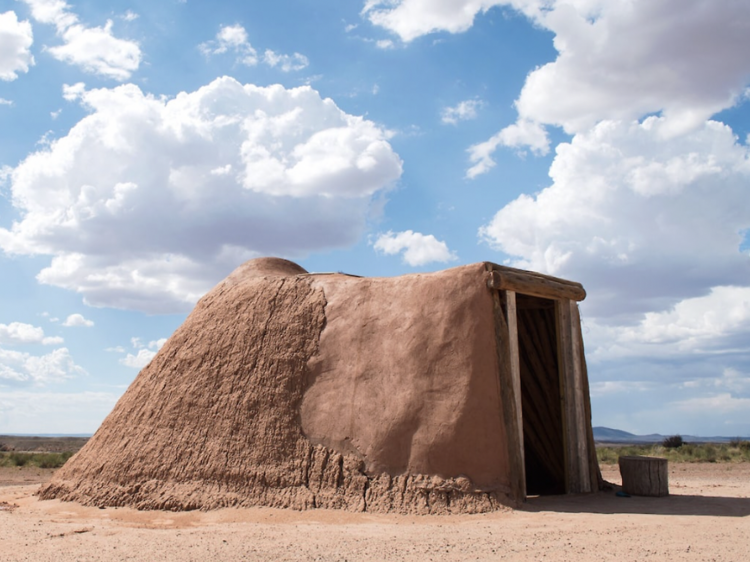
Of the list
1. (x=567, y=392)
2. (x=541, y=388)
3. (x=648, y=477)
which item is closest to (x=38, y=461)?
(x=541, y=388)

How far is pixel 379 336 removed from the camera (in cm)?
882

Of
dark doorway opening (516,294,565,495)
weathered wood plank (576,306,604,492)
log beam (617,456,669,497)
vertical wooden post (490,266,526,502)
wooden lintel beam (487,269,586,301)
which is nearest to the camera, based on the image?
vertical wooden post (490,266,526,502)

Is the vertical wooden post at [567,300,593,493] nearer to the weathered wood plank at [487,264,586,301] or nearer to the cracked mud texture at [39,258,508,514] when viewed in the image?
the weathered wood plank at [487,264,586,301]

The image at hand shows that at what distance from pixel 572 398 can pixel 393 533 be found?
4.07 m

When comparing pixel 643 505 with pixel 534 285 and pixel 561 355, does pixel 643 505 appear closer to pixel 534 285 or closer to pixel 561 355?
pixel 561 355

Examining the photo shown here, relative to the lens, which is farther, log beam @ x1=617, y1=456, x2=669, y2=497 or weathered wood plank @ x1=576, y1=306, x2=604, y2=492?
weathered wood plank @ x1=576, y1=306, x2=604, y2=492

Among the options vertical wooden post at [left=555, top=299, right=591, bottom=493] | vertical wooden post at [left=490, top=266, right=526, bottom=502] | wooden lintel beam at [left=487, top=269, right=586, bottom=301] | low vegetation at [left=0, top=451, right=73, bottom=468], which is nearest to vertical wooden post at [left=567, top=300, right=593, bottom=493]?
vertical wooden post at [left=555, top=299, right=591, bottom=493]

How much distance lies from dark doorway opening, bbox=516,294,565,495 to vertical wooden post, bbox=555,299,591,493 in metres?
0.70

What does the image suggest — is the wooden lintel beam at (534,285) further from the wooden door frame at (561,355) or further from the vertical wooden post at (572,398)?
the vertical wooden post at (572,398)

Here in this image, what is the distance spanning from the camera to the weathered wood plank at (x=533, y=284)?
8648 mm

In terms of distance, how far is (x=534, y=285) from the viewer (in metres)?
9.11

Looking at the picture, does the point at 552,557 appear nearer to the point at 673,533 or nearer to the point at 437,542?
the point at 437,542

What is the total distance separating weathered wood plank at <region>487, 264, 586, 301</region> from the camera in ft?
28.4

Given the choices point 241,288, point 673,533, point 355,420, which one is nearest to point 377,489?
point 355,420
